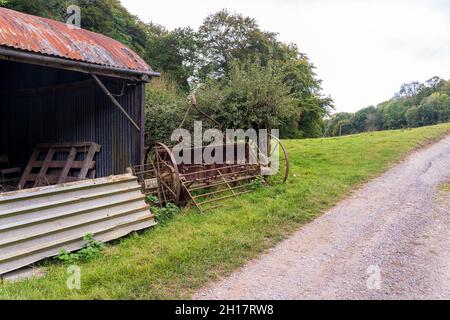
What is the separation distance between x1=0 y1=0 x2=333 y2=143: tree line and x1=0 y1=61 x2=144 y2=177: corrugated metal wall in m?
1.86

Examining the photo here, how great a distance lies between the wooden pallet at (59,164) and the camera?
22.8ft

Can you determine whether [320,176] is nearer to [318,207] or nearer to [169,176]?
[318,207]

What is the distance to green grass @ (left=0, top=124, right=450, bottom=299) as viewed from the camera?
9.59 ft

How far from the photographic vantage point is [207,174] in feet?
21.8

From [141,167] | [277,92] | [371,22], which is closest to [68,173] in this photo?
[141,167]

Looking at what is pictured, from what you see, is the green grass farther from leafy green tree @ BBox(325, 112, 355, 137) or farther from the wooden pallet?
leafy green tree @ BBox(325, 112, 355, 137)

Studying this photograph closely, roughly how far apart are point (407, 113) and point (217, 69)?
984 inches

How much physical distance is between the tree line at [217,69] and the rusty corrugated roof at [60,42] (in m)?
2.43

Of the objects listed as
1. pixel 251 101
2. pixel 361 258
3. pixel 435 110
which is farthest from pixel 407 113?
pixel 361 258

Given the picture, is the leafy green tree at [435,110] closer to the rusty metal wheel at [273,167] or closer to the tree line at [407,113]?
the tree line at [407,113]

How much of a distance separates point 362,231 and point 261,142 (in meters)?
4.23

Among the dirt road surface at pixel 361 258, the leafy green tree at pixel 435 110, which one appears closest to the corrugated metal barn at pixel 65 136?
the dirt road surface at pixel 361 258

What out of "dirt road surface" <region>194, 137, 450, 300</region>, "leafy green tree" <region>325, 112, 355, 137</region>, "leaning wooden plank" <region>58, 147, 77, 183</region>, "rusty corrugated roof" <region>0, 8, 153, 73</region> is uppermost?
"leafy green tree" <region>325, 112, 355, 137</region>

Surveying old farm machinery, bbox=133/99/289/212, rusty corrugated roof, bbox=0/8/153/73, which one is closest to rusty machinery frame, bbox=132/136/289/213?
old farm machinery, bbox=133/99/289/212
